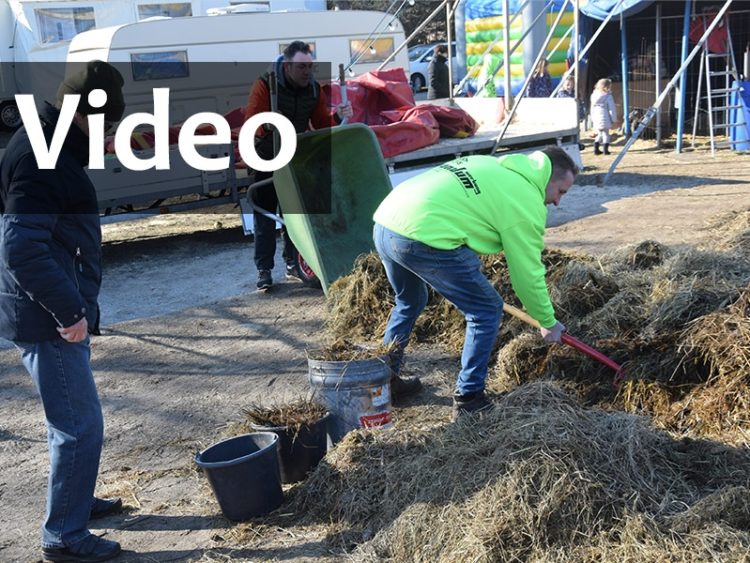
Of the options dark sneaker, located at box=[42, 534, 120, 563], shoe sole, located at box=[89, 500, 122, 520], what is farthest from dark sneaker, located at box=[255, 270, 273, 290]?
dark sneaker, located at box=[42, 534, 120, 563]

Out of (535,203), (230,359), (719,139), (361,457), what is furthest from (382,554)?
(719,139)

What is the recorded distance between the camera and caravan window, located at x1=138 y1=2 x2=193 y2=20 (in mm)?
14056

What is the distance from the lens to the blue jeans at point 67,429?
11.3ft

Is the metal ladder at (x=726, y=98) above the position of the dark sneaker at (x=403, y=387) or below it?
above

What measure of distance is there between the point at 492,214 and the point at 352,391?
1101 millimetres

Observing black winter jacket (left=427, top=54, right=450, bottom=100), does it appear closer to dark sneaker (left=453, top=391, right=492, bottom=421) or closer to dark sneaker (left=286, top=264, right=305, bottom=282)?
dark sneaker (left=286, top=264, right=305, bottom=282)

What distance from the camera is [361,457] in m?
3.87

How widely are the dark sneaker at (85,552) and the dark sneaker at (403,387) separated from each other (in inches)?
73.1

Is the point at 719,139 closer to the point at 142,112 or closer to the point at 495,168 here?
the point at 142,112

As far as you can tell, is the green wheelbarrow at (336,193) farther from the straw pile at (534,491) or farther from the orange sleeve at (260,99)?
the straw pile at (534,491)

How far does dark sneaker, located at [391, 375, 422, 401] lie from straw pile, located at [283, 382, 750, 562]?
0.98 meters

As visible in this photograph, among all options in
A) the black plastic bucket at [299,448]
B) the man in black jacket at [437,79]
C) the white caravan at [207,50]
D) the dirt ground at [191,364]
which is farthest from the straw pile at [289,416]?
the man in black jacket at [437,79]

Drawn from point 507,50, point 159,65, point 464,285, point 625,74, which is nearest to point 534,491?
point 464,285

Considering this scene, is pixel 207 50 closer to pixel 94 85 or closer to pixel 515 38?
pixel 94 85
